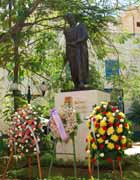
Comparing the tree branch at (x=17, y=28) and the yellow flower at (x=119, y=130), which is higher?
the tree branch at (x=17, y=28)

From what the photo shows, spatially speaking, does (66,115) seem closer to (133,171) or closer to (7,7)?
(133,171)

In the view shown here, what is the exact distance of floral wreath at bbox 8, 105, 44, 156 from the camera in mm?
9430

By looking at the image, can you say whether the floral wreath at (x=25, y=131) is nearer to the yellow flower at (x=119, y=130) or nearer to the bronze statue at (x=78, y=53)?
the yellow flower at (x=119, y=130)

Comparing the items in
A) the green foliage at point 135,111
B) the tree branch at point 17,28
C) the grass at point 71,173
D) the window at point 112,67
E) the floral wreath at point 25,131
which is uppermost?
the tree branch at point 17,28

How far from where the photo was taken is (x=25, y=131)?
9445mm

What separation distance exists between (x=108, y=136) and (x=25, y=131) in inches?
83.7

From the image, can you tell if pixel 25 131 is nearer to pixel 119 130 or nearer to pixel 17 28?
pixel 119 130

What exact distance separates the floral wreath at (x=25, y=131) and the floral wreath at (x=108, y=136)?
163cm

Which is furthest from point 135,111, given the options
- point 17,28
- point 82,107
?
point 82,107

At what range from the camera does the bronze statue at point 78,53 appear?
13.2 meters

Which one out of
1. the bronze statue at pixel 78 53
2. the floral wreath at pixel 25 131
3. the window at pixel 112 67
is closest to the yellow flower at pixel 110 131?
the floral wreath at pixel 25 131

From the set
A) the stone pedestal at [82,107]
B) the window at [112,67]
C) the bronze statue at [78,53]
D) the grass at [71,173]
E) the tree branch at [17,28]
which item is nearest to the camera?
the grass at [71,173]

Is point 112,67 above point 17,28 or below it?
below

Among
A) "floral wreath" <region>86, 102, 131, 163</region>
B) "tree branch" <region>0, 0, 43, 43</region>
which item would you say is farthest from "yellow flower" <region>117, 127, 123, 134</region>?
"tree branch" <region>0, 0, 43, 43</region>
